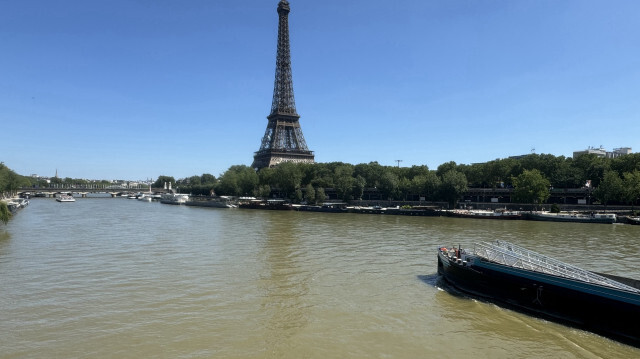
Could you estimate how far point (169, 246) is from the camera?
104ft

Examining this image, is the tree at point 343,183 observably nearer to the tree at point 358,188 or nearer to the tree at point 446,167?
the tree at point 358,188

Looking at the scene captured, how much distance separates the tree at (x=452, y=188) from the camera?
72.9 m

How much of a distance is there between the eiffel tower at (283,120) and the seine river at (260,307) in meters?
89.6

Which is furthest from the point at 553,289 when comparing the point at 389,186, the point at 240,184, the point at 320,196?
the point at 240,184

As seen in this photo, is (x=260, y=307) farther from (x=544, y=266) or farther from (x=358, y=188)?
(x=358, y=188)

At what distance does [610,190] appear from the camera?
60.4 meters

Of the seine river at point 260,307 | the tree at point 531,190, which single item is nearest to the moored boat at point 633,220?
the tree at point 531,190

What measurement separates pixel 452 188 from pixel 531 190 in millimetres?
13126

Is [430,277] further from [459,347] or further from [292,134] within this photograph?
[292,134]

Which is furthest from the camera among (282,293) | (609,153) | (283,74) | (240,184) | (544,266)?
(609,153)

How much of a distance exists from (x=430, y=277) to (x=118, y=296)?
15459 millimetres

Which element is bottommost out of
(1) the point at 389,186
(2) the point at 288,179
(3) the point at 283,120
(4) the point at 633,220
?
(4) the point at 633,220

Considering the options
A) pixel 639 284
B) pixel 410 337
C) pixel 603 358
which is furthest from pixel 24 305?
pixel 639 284

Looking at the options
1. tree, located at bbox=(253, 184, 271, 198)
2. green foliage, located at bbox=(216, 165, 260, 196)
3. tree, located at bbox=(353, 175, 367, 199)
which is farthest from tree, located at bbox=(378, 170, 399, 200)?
green foliage, located at bbox=(216, 165, 260, 196)
